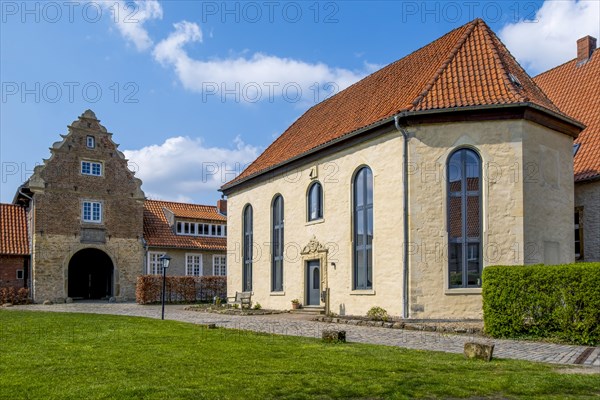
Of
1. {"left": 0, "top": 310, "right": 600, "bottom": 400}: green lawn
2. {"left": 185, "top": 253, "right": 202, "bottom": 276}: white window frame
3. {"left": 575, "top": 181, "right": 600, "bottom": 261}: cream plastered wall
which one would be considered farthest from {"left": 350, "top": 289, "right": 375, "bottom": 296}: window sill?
{"left": 185, "top": 253, "right": 202, "bottom": 276}: white window frame

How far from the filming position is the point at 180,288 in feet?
110

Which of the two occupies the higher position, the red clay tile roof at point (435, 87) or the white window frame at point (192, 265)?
the red clay tile roof at point (435, 87)

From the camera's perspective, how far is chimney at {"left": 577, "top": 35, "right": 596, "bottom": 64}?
2580 centimetres

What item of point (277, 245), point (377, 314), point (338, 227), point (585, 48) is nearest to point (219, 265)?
point (277, 245)

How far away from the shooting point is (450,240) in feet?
58.4

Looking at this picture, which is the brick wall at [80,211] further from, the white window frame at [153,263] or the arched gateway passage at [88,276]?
the arched gateway passage at [88,276]

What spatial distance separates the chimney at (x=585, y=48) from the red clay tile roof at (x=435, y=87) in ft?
23.6

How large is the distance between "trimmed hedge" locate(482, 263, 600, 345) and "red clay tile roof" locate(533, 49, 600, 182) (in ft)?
28.9

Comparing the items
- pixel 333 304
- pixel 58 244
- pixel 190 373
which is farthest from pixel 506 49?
pixel 58 244

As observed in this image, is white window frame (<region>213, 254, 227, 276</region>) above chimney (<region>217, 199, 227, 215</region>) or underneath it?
underneath

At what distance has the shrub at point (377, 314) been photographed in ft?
59.7

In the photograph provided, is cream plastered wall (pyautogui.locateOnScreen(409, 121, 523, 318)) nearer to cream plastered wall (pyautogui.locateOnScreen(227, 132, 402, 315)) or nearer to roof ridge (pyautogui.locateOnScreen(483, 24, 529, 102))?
cream plastered wall (pyautogui.locateOnScreen(227, 132, 402, 315))

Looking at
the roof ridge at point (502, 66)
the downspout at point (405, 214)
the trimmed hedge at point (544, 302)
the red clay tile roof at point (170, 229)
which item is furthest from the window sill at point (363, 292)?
the red clay tile roof at point (170, 229)

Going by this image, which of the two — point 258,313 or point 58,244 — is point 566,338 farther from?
point 58,244
